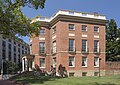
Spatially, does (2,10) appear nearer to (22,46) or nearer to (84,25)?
(84,25)

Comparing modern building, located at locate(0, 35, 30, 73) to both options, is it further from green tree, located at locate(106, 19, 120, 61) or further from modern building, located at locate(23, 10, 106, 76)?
modern building, located at locate(23, 10, 106, 76)

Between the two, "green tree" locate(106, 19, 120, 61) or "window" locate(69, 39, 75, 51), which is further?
"green tree" locate(106, 19, 120, 61)

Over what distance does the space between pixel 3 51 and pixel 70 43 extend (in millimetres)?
61759

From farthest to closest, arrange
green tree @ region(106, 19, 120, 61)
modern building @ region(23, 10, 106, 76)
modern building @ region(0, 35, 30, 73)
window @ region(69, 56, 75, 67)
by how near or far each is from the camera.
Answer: modern building @ region(0, 35, 30, 73), green tree @ region(106, 19, 120, 61), window @ region(69, 56, 75, 67), modern building @ region(23, 10, 106, 76)

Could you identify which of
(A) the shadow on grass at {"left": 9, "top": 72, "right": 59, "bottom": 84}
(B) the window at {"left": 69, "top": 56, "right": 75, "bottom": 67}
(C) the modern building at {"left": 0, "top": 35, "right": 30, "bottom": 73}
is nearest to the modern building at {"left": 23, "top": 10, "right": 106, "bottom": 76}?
(B) the window at {"left": 69, "top": 56, "right": 75, "bottom": 67}

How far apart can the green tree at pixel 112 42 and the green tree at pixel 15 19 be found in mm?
40859

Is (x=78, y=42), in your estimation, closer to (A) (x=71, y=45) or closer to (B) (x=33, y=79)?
(A) (x=71, y=45)

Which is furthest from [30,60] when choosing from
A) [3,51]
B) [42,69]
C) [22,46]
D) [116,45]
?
[22,46]

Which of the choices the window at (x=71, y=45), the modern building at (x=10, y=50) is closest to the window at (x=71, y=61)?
the window at (x=71, y=45)

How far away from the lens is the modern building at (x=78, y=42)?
45.5 meters

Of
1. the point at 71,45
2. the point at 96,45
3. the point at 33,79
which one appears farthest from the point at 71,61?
the point at 33,79

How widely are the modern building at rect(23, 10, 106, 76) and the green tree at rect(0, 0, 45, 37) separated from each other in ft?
76.6

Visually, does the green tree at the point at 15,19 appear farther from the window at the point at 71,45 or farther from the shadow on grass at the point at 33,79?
the window at the point at 71,45

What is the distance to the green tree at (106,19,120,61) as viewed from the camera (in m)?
60.3
